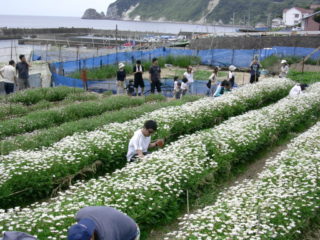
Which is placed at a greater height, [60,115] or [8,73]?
[8,73]

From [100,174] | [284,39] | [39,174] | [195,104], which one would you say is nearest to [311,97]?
[195,104]

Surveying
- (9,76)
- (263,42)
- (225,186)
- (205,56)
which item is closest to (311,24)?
(263,42)

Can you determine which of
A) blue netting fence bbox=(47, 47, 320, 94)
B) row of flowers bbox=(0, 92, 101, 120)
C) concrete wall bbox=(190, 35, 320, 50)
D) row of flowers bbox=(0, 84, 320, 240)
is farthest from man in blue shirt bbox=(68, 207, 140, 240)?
concrete wall bbox=(190, 35, 320, 50)

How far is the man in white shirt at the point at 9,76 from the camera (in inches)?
701

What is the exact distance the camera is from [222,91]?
16.8 meters

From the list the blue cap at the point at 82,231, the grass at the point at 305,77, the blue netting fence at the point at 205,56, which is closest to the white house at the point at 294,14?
the blue netting fence at the point at 205,56

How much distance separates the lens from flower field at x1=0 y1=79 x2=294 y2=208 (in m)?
8.34

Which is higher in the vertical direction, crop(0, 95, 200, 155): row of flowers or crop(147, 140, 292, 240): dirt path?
crop(0, 95, 200, 155): row of flowers

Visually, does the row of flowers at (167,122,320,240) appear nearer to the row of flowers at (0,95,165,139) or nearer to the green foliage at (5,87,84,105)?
the row of flowers at (0,95,165,139)

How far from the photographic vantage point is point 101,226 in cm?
449

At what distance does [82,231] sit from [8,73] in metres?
15.5

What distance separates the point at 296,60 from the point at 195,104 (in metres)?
20.1

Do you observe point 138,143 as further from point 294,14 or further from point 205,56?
point 294,14

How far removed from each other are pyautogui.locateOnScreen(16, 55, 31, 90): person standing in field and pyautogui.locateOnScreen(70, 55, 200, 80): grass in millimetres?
7472
